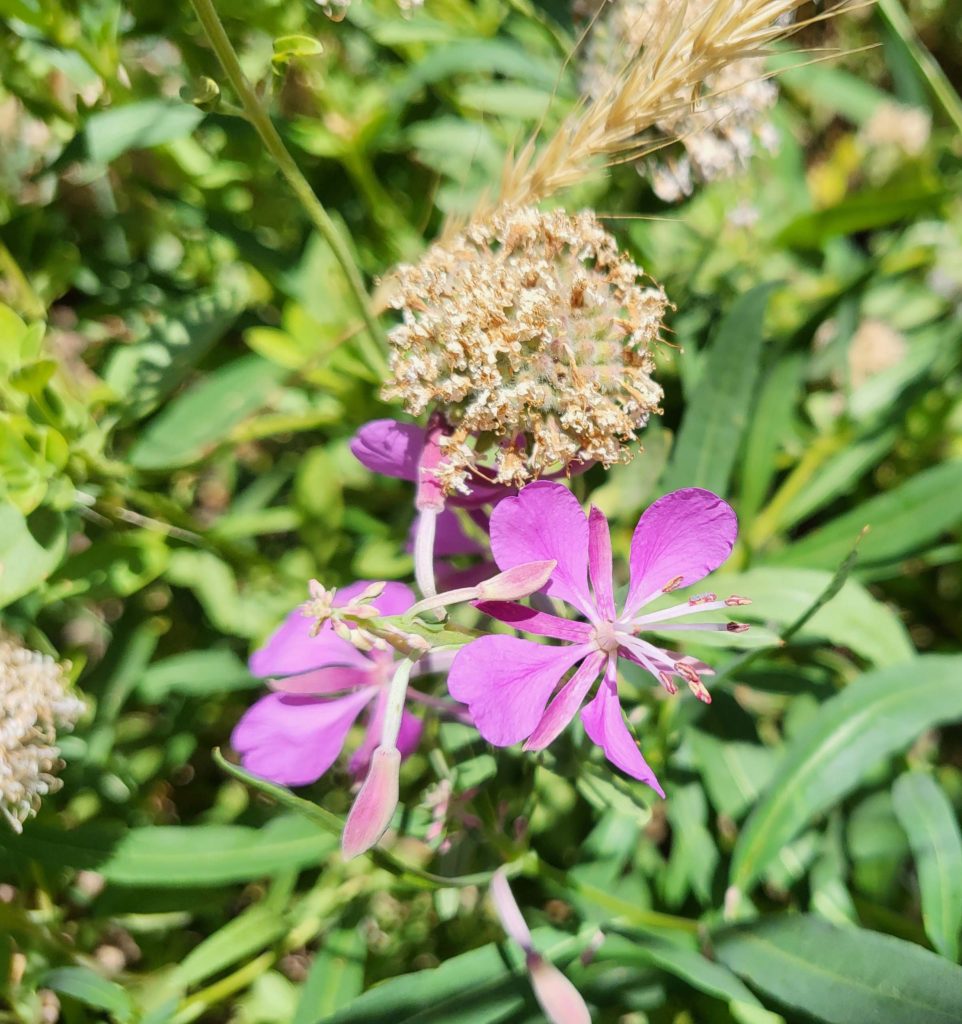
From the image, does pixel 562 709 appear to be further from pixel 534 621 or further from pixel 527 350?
pixel 527 350

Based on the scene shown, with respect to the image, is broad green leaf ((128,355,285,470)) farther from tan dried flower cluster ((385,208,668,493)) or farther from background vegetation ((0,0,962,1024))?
tan dried flower cluster ((385,208,668,493))

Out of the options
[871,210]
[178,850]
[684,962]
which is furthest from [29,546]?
[871,210]

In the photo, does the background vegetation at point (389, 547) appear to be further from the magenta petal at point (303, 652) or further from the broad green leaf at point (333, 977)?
the magenta petal at point (303, 652)

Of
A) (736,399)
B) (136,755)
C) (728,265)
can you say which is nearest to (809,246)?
(728,265)

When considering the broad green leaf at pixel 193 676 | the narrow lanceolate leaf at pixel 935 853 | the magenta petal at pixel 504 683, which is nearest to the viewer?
the magenta petal at pixel 504 683

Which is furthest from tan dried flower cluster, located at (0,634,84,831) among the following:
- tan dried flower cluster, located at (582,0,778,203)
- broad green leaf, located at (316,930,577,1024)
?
tan dried flower cluster, located at (582,0,778,203)

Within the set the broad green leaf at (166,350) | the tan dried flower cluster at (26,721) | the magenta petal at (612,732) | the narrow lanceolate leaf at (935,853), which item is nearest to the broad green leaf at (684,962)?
the narrow lanceolate leaf at (935,853)
